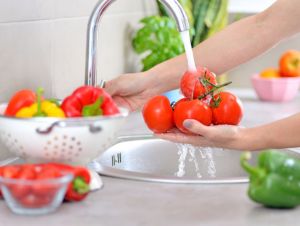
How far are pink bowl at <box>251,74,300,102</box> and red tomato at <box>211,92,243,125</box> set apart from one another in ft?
3.34

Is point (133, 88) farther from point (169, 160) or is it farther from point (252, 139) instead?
point (252, 139)

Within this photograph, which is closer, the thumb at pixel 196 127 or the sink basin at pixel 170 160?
the thumb at pixel 196 127

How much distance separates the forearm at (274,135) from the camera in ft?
5.60

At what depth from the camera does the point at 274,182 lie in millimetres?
1445

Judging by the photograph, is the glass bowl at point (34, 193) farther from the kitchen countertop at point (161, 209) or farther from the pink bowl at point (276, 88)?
the pink bowl at point (276, 88)

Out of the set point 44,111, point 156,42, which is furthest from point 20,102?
point 156,42

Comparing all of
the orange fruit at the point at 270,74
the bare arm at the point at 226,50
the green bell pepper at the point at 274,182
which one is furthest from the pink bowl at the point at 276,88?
the green bell pepper at the point at 274,182

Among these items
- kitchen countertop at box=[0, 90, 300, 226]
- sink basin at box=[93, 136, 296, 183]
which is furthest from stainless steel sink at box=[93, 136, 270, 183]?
kitchen countertop at box=[0, 90, 300, 226]

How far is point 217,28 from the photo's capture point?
10.2 feet

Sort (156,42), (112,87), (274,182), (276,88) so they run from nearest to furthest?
(274,182)
(112,87)
(156,42)
(276,88)

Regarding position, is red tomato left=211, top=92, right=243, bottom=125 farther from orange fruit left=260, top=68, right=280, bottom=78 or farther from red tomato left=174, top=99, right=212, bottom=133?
orange fruit left=260, top=68, right=280, bottom=78

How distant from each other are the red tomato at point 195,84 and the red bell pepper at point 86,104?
0.39m

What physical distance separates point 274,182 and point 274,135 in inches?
11.6

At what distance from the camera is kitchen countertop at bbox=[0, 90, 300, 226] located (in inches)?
54.6
